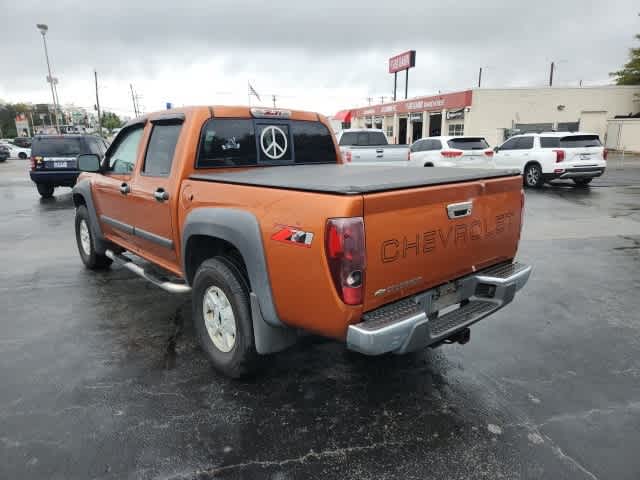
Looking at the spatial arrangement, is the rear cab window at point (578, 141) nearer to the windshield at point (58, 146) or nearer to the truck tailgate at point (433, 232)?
the truck tailgate at point (433, 232)

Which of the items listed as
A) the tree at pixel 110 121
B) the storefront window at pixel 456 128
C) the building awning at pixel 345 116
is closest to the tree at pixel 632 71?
the storefront window at pixel 456 128

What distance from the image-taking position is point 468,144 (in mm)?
15055

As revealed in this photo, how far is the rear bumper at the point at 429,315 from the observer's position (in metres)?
2.38

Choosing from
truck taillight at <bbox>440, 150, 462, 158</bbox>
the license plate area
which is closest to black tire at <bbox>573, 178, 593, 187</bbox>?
truck taillight at <bbox>440, 150, 462, 158</bbox>

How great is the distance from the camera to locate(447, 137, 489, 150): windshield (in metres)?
14.9

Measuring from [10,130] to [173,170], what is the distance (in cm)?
10609

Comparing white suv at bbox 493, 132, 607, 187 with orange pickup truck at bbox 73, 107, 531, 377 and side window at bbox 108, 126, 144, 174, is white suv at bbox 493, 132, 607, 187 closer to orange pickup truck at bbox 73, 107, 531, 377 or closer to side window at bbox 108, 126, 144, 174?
orange pickup truck at bbox 73, 107, 531, 377

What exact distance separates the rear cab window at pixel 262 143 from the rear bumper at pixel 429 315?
79.3 inches

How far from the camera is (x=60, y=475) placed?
93.6 inches

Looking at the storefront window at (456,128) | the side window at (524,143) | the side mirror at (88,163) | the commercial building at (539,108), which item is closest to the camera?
the side mirror at (88,163)

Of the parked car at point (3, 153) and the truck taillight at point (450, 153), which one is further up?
the truck taillight at point (450, 153)

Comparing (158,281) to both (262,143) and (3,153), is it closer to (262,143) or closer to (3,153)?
(262,143)

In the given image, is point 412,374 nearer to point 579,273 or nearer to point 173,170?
point 173,170

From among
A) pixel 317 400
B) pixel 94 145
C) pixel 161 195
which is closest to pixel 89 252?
pixel 161 195
